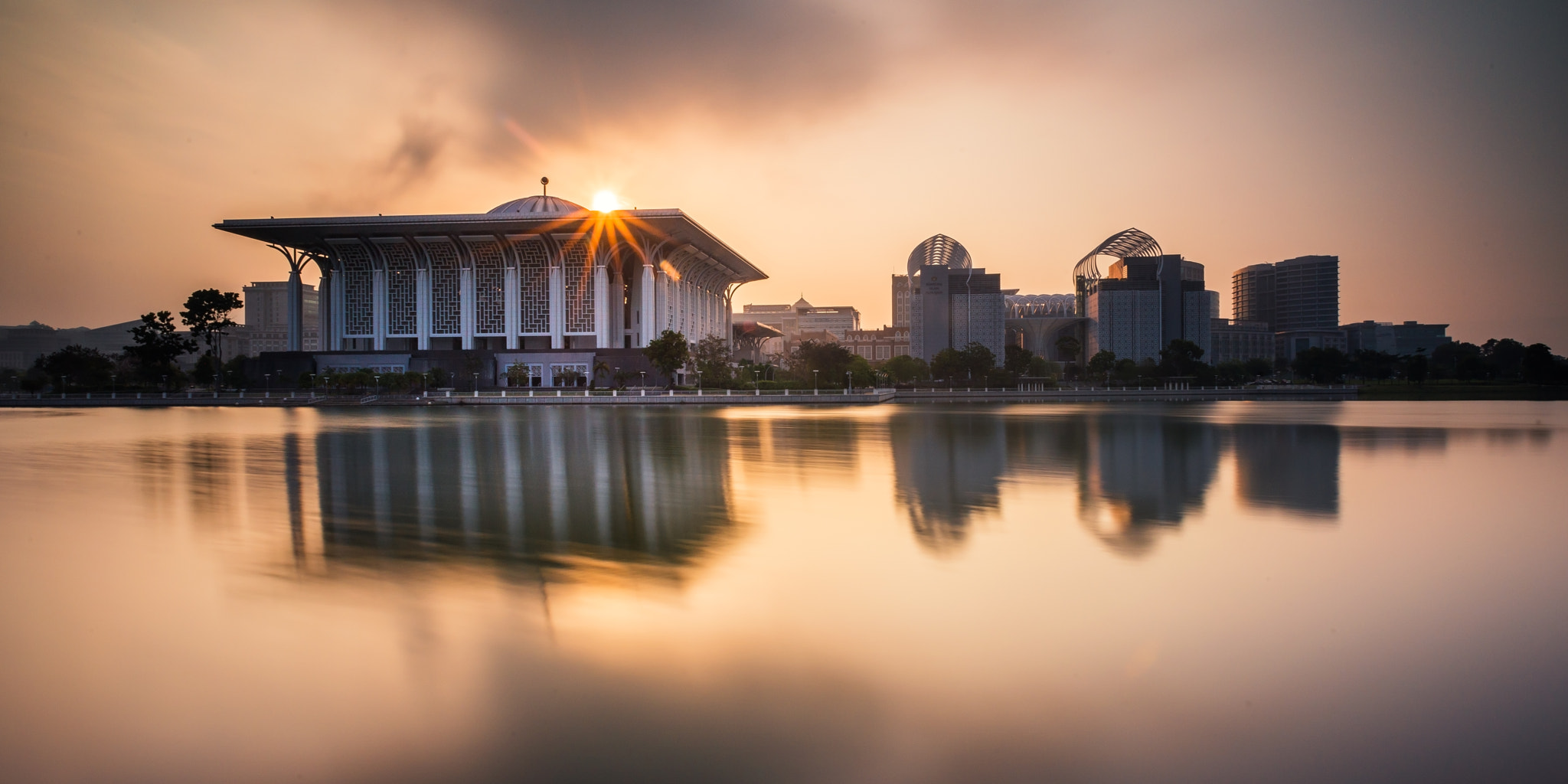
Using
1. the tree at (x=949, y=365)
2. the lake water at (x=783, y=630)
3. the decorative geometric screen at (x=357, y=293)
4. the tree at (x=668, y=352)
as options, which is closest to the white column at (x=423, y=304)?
the decorative geometric screen at (x=357, y=293)

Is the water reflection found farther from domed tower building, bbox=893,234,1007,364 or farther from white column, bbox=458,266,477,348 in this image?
domed tower building, bbox=893,234,1007,364

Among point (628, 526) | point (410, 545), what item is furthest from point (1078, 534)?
point (410, 545)

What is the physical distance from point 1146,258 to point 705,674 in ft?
408

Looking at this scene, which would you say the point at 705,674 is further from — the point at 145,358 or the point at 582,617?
the point at 145,358

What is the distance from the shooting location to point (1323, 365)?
8181cm

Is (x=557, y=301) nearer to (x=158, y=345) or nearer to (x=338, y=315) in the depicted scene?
(x=338, y=315)

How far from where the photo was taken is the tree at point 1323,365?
268ft

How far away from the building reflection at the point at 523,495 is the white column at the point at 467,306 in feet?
153

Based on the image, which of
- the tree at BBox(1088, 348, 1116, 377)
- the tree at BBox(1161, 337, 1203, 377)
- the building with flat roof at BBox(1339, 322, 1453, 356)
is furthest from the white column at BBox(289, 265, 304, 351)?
the building with flat roof at BBox(1339, 322, 1453, 356)

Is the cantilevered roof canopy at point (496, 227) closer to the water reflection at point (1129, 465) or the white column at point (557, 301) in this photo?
the white column at point (557, 301)

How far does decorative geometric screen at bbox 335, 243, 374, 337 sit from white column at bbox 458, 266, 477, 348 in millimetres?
8146

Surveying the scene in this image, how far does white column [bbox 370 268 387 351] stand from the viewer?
226ft

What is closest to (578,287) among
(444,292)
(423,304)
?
(444,292)

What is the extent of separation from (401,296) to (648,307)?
21009 mm
